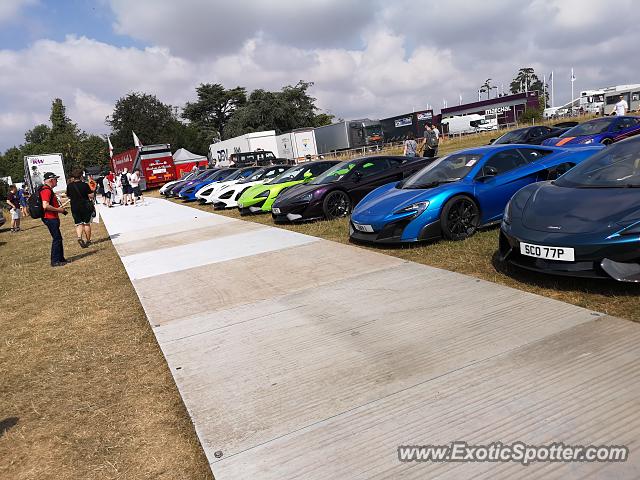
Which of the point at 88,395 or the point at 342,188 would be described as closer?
the point at 88,395

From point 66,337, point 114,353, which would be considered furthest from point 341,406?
point 66,337

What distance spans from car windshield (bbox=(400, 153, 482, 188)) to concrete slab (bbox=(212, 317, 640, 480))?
4.14 metres

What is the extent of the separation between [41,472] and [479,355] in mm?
2804

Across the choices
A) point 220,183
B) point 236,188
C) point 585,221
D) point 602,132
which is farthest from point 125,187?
point 585,221

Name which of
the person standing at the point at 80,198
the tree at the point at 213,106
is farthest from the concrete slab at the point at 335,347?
the tree at the point at 213,106

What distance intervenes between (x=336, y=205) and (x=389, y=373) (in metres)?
7.04

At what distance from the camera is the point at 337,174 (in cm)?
1041

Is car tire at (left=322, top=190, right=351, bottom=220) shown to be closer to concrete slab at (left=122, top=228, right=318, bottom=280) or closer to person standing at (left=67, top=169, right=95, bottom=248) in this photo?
concrete slab at (left=122, top=228, right=318, bottom=280)

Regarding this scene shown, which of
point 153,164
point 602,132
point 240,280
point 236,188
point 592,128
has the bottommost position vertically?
point 240,280

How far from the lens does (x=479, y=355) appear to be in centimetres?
327

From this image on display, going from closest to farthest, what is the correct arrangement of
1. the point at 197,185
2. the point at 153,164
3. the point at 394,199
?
the point at 394,199
the point at 197,185
the point at 153,164

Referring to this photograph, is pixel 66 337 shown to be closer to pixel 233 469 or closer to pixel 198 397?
pixel 198 397

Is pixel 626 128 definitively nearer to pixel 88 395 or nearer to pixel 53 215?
pixel 53 215

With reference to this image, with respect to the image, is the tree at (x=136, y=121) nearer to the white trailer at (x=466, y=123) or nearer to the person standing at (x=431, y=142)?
the white trailer at (x=466, y=123)
